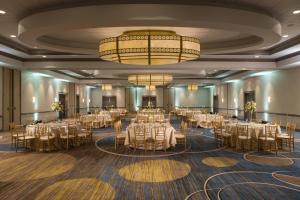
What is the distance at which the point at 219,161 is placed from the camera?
712 cm

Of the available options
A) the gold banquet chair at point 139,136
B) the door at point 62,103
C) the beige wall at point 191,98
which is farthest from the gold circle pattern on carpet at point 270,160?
the beige wall at point 191,98

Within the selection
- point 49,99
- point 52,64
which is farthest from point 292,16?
point 49,99

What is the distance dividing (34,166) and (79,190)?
2.39 metres

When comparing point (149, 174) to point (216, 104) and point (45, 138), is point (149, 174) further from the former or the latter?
point (216, 104)

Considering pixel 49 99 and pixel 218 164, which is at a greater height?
pixel 49 99

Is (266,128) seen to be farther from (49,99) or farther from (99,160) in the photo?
(49,99)

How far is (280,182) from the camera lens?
5.34m

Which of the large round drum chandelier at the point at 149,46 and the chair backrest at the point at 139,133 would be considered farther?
the chair backrest at the point at 139,133

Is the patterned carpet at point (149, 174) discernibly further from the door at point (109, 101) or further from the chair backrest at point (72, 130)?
the door at point (109, 101)

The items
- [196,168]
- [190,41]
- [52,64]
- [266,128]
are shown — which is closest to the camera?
[190,41]

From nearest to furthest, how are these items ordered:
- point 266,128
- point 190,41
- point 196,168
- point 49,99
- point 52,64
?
point 190,41 < point 196,168 < point 266,128 < point 52,64 < point 49,99

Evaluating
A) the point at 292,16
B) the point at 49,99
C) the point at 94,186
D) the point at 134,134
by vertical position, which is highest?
the point at 292,16

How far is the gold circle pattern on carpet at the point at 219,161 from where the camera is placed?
6785 millimetres

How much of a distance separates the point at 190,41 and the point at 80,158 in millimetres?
4423
